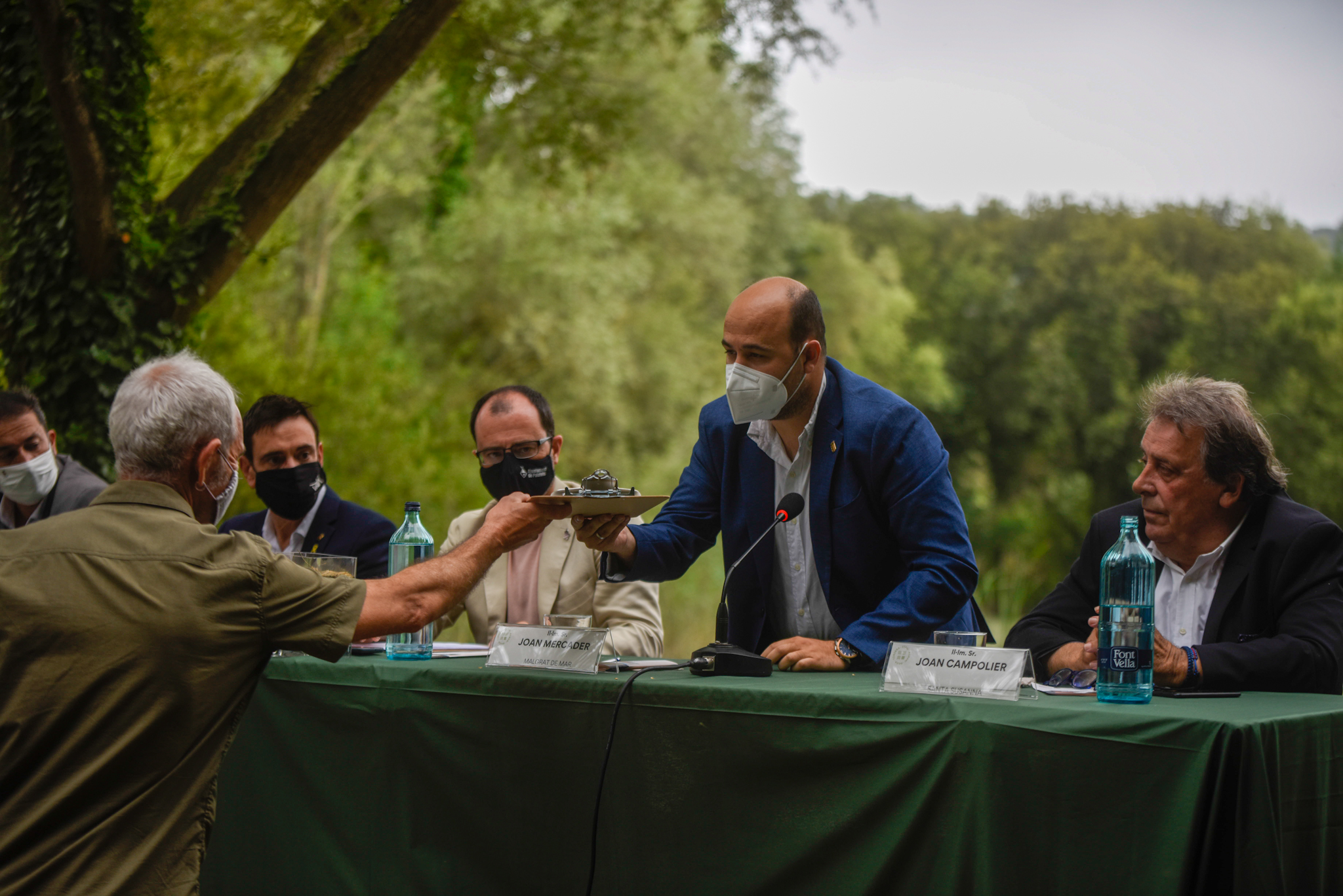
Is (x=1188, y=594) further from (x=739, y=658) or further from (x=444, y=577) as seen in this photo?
(x=444, y=577)

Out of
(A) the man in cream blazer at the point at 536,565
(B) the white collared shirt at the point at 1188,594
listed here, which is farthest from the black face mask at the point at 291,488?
(B) the white collared shirt at the point at 1188,594

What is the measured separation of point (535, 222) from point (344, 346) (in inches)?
162

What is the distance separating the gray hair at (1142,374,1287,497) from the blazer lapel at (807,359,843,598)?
86 cm

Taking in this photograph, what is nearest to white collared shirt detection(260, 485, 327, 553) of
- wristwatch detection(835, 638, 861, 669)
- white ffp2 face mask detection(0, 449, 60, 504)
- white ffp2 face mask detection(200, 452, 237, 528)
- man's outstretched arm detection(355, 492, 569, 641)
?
white ffp2 face mask detection(0, 449, 60, 504)

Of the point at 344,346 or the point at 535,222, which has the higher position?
the point at 535,222

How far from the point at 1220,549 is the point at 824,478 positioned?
3.33 ft

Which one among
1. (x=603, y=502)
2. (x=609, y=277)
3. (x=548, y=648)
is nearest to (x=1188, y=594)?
(x=603, y=502)

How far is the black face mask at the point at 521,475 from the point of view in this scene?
362cm

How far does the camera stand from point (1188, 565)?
2.97m

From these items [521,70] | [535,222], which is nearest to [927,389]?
[535,222]

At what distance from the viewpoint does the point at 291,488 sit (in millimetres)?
4102

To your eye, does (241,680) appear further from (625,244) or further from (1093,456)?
(1093,456)

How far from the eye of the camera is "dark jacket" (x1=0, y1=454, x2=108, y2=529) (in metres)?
4.73

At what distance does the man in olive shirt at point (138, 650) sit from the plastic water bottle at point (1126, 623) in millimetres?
1501
